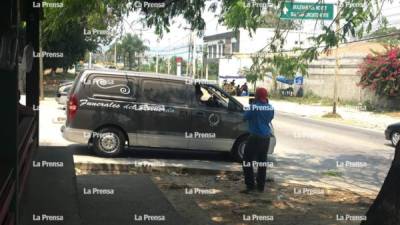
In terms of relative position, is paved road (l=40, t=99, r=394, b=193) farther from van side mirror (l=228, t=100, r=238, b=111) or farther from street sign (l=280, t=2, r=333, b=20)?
street sign (l=280, t=2, r=333, b=20)

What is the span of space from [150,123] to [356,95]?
2925 cm

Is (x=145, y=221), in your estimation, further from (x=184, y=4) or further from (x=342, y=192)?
(x=342, y=192)

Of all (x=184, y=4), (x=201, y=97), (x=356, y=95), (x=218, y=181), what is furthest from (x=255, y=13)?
(x=356, y=95)

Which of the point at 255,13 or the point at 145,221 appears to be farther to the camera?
the point at 255,13

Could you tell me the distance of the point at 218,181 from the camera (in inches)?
385

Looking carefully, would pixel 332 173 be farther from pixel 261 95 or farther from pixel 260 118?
pixel 261 95

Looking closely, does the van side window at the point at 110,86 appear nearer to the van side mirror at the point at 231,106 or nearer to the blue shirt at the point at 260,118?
the van side mirror at the point at 231,106

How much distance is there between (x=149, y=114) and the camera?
12047mm

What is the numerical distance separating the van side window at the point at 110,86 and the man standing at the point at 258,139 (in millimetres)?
3835

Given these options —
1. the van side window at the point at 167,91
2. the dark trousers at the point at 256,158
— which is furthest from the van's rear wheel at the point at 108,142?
the dark trousers at the point at 256,158

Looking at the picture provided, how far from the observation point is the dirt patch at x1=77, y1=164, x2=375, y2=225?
7.08 m

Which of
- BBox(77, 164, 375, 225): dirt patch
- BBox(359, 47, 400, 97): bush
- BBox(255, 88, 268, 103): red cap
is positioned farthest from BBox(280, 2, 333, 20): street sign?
BBox(359, 47, 400, 97): bush

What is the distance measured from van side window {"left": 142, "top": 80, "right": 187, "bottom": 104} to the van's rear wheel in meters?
1.13

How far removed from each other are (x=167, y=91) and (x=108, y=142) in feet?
5.59
